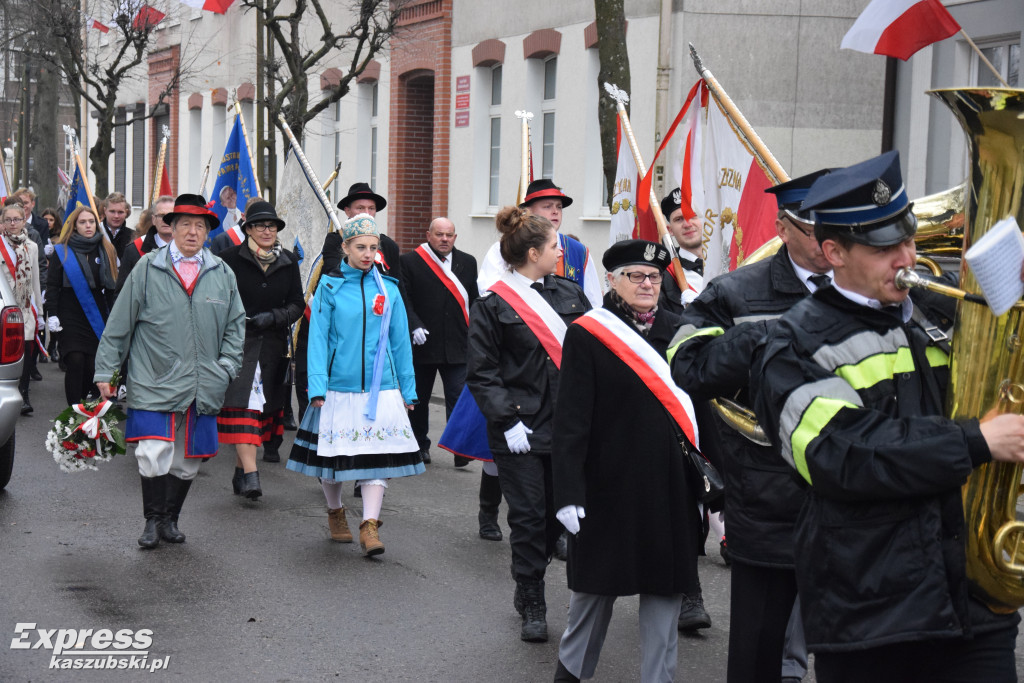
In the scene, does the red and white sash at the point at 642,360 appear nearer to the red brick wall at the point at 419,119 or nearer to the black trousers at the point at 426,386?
the black trousers at the point at 426,386

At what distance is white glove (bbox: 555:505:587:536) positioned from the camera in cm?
472

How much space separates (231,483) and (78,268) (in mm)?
3387

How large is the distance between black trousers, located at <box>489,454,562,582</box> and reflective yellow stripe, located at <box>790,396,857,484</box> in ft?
9.59

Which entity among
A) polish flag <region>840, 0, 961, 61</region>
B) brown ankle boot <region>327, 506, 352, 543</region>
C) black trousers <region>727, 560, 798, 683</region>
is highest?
polish flag <region>840, 0, 961, 61</region>

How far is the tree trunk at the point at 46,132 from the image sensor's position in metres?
27.4

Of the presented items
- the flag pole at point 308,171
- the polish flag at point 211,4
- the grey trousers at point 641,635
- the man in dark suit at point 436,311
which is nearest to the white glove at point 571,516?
the grey trousers at point 641,635

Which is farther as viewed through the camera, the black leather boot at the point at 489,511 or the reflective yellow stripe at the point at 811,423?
the black leather boot at the point at 489,511

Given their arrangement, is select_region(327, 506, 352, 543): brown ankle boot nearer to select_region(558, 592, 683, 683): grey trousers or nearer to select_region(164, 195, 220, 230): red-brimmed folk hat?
select_region(164, 195, 220, 230): red-brimmed folk hat

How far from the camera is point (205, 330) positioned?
7.47 metres

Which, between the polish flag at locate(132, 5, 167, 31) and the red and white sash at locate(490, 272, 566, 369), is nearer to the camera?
the red and white sash at locate(490, 272, 566, 369)

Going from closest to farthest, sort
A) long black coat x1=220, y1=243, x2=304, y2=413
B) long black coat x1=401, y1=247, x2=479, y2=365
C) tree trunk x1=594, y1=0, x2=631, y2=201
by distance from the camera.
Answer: long black coat x1=220, y1=243, x2=304, y2=413, long black coat x1=401, y1=247, x2=479, y2=365, tree trunk x1=594, y1=0, x2=631, y2=201

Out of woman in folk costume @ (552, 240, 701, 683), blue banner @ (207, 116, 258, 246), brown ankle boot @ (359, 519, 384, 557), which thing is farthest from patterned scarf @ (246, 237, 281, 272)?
woman in folk costume @ (552, 240, 701, 683)

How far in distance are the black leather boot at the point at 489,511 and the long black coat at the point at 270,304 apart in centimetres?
230

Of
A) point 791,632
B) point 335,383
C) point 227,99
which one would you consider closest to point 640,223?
point 335,383
